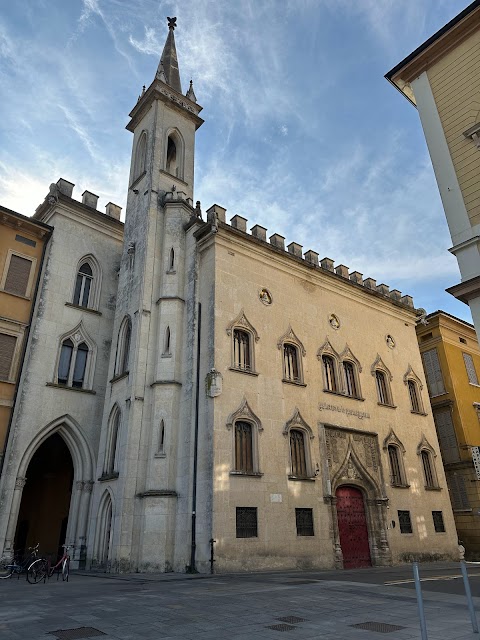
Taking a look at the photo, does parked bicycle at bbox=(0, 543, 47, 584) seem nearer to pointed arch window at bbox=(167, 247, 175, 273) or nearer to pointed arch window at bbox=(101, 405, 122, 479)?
pointed arch window at bbox=(101, 405, 122, 479)

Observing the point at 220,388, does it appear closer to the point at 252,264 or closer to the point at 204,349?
the point at 204,349

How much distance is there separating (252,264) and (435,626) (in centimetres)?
1794

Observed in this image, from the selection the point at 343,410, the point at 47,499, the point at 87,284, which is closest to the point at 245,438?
the point at 343,410

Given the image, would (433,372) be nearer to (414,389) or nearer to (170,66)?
(414,389)

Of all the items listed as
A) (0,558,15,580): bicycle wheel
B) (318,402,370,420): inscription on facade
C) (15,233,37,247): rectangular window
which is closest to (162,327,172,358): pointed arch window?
(318,402,370,420): inscription on facade

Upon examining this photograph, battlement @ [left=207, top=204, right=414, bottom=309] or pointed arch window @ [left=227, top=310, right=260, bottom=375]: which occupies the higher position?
battlement @ [left=207, top=204, right=414, bottom=309]

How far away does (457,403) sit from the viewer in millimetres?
30328

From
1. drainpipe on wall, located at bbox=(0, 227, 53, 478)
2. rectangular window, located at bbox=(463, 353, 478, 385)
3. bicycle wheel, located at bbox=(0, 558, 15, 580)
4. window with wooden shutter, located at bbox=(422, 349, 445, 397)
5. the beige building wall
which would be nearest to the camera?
bicycle wheel, located at bbox=(0, 558, 15, 580)

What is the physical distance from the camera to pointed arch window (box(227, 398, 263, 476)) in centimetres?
1920

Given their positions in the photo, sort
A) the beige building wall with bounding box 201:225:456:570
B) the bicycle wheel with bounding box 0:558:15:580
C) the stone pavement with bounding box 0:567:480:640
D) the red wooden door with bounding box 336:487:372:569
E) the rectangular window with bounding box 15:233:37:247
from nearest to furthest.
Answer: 1. the stone pavement with bounding box 0:567:480:640
2. the bicycle wheel with bounding box 0:558:15:580
3. the beige building wall with bounding box 201:225:456:570
4. the red wooden door with bounding box 336:487:372:569
5. the rectangular window with bounding box 15:233:37:247

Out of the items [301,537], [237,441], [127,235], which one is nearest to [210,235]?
[127,235]

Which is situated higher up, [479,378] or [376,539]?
[479,378]

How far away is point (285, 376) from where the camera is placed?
2253 cm

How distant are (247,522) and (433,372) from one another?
19.4 meters
